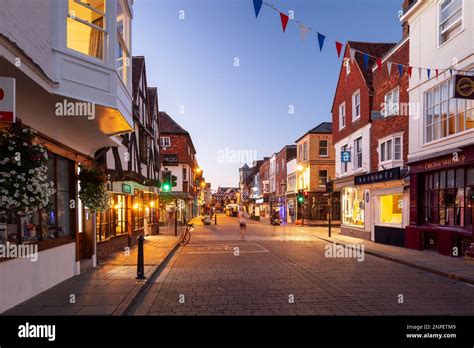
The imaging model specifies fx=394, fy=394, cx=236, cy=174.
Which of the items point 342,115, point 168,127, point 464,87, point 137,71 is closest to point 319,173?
point 342,115

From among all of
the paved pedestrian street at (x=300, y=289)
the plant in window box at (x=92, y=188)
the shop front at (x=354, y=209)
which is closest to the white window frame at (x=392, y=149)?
the shop front at (x=354, y=209)

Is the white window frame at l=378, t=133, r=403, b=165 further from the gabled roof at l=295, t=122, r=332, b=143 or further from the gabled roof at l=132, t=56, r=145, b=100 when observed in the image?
the gabled roof at l=295, t=122, r=332, b=143

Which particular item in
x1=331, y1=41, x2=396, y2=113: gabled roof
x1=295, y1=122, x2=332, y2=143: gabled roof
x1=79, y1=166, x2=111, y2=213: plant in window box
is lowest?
x1=79, y1=166, x2=111, y2=213: plant in window box

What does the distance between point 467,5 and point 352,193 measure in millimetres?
13712

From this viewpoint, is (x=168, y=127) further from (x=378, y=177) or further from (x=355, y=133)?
(x=378, y=177)

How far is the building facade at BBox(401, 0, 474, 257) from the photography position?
1370 centimetres

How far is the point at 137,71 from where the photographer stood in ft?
70.6

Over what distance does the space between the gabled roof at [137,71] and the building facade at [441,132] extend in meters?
13.2

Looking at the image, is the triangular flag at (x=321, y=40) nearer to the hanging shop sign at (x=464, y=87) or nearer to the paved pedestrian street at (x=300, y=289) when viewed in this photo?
the hanging shop sign at (x=464, y=87)

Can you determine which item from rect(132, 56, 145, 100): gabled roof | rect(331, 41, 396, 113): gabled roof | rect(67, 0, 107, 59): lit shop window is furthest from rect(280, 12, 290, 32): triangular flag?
rect(331, 41, 396, 113): gabled roof

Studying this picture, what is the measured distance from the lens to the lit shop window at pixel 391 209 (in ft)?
62.8

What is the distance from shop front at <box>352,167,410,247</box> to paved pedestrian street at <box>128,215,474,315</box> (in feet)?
16.1

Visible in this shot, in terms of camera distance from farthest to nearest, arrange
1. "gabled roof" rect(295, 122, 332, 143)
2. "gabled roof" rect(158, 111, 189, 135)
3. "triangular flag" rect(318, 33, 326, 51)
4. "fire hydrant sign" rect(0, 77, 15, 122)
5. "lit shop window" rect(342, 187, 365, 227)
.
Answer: "gabled roof" rect(158, 111, 189, 135) < "gabled roof" rect(295, 122, 332, 143) < "lit shop window" rect(342, 187, 365, 227) < "triangular flag" rect(318, 33, 326, 51) < "fire hydrant sign" rect(0, 77, 15, 122)
